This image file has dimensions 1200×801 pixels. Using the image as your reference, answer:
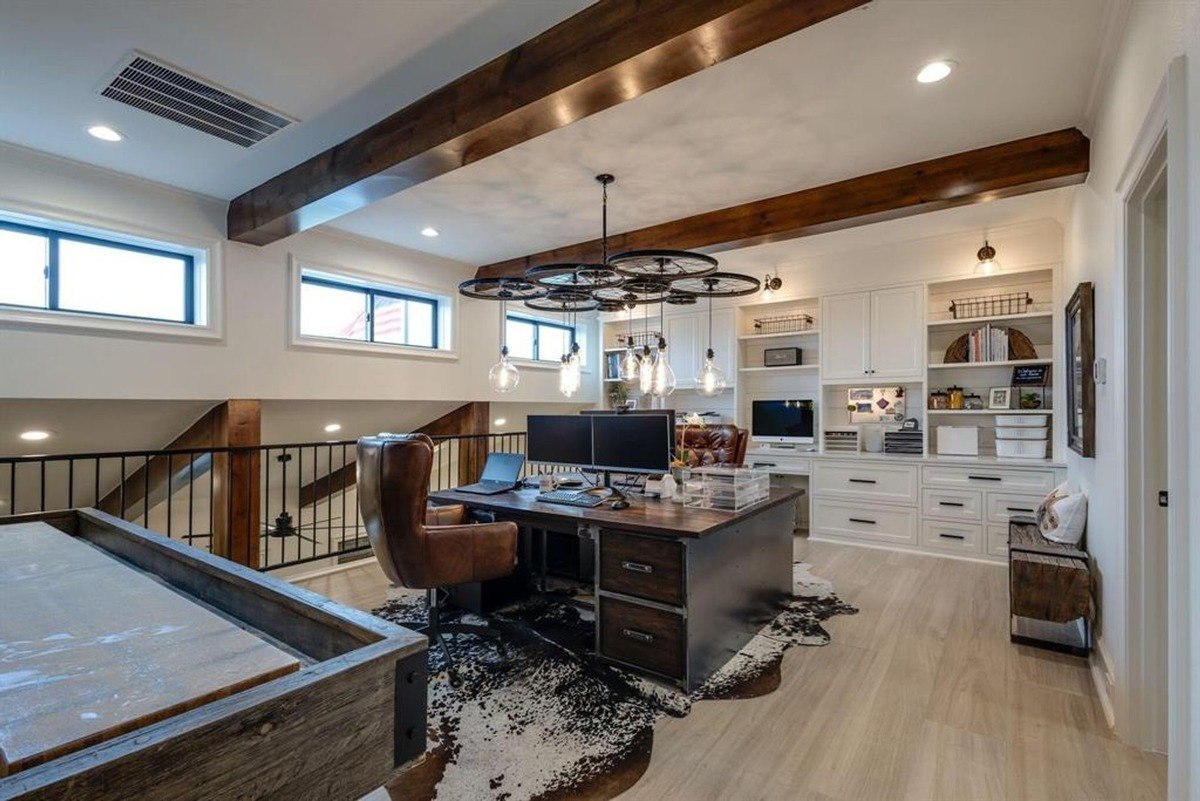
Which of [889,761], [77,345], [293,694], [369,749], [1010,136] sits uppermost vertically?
[1010,136]

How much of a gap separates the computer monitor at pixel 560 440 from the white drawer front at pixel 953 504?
3.21 metres

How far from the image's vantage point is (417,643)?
2.47 feet

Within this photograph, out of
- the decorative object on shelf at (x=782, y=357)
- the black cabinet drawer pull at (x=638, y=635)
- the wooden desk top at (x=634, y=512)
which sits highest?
the decorative object on shelf at (x=782, y=357)

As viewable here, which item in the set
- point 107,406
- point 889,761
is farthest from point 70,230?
point 889,761

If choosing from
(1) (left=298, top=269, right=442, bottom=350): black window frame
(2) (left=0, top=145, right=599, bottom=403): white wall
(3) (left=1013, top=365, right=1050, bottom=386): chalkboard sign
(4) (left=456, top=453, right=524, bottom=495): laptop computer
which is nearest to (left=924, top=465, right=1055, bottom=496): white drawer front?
(3) (left=1013, top=365, right=1050, bottom=386): chalkboard sign

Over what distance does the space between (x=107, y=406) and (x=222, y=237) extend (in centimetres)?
137

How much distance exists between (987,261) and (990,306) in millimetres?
447

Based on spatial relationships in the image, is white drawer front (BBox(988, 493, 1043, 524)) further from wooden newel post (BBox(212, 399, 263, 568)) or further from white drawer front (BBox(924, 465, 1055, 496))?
wooden newel post (BBox(212, 399, 263, 568))

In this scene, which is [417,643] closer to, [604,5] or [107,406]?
[604,5]

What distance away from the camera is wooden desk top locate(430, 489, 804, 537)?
246 cm

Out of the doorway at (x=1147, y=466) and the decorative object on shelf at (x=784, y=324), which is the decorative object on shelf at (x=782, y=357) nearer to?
the decorative object on shelf at (x=784, y=324)

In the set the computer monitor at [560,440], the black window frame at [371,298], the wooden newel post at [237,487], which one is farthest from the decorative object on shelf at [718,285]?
the wooden newel post at [237,487]

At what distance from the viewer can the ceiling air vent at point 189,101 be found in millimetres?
2402

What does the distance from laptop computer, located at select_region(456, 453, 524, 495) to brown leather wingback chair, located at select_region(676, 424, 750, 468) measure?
4.49ft
